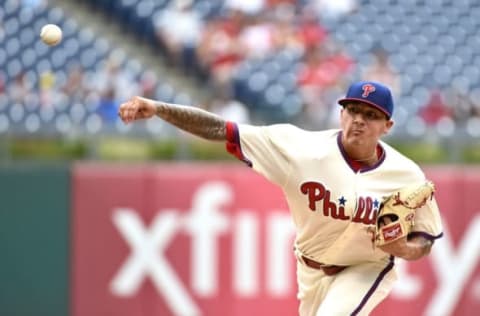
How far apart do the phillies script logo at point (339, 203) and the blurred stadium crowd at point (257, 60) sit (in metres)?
4.70

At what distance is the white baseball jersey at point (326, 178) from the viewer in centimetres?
585

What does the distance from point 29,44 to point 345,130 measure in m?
6.61

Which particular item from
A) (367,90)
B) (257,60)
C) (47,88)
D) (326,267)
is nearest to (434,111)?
(257,60)

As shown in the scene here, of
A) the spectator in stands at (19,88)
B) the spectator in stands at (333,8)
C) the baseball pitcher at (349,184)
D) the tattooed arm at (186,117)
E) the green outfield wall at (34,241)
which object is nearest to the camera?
the tattooed arm at (186,117)

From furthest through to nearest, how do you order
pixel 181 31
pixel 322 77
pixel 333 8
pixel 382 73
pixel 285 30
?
pixel 333 8 → pixel 285 30 → pixel 181 31 → pixel 382 73 → pixel 322 77

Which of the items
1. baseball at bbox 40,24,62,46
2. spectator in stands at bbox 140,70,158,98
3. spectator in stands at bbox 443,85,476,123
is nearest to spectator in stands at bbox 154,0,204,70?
spectator in stands at bbox 140,70,158,98

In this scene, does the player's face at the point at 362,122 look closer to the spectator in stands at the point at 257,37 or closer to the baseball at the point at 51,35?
the baseball at the point at 51,35

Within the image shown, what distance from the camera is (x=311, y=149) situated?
588 centimetres

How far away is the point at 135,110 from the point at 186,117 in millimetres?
415

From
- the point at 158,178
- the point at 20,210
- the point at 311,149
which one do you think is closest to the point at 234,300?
the point at 158,178

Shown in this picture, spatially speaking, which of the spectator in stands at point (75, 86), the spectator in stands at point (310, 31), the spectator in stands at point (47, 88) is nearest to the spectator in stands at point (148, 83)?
the spectator in stands at point (75, 86)

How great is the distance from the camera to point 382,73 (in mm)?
11914

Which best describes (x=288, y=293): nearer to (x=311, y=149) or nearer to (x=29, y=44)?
(x=29, y=44)

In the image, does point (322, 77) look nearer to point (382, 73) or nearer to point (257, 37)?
point (382, 73)
